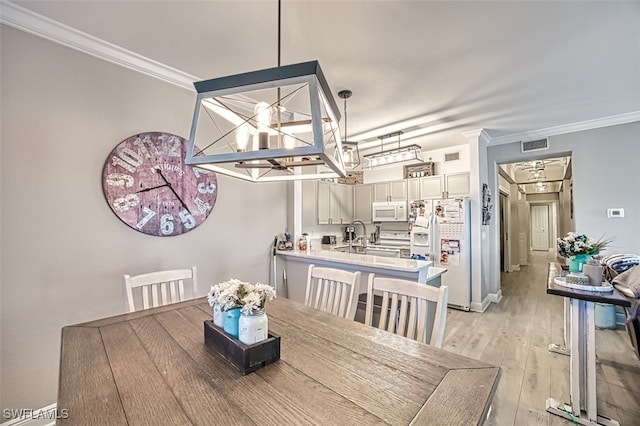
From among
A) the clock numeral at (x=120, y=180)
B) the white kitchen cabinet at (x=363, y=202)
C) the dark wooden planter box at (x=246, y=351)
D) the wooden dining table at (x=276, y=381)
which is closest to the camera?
the wooden dining table at (x=276, y=381)

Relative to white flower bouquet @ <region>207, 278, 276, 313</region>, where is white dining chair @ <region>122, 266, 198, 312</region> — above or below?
below

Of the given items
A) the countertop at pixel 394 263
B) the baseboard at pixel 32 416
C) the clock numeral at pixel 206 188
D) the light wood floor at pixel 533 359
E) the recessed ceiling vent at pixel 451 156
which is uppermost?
the recessed ceiling vent at pixel 451 156

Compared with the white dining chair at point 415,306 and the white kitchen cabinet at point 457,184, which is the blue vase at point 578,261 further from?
the white kitchen cabinet at point 457,184

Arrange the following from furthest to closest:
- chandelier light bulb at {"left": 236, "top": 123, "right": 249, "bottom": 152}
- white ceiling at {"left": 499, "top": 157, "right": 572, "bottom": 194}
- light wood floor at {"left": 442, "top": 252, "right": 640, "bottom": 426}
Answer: white ceiling at {"left": 499, "top": 157, "right": 572, "bottom": 194} → light wood floor at {"left": 442, "top": 252, "right": 640, "bottom": 426} → chandelier light bulb at {"left": 236, "top": 123, "right": 249, "bottom": 152}

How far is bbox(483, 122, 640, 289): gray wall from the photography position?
3395 mm

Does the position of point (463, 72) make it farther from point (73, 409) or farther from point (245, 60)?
point (73, 409)

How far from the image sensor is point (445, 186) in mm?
4504

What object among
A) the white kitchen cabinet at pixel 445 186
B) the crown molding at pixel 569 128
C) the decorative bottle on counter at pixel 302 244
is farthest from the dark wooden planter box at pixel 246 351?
the crown molding at pixel 569 128

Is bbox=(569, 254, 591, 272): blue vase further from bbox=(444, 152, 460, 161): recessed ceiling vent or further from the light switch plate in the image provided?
bbox=(444, 152, 460, 161): recessed ceiling vent

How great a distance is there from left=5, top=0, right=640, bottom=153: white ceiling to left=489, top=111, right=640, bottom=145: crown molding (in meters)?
0.51

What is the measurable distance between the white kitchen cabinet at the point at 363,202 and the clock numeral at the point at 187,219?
3730 millimetres

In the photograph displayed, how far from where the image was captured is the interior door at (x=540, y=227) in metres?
11.7

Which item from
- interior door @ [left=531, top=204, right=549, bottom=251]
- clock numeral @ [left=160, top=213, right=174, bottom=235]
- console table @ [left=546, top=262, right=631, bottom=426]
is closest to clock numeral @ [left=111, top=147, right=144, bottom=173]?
clock numeral @ [left=160, top=213, right=174, bottom=235]
